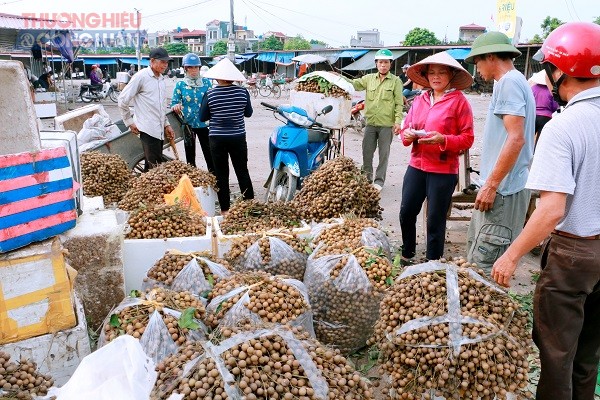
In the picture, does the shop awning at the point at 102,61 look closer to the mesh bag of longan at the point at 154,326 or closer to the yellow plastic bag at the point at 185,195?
the yellow plastic bag at the point at 185,195

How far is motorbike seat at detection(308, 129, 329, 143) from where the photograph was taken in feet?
20.5

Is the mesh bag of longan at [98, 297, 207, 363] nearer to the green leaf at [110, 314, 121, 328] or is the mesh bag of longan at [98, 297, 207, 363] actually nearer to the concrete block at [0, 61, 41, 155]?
the green leaf at [110, 314, 121, 328]

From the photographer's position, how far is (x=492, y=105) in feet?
11.2

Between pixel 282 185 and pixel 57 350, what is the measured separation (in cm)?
378

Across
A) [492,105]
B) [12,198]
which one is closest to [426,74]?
[492,105]

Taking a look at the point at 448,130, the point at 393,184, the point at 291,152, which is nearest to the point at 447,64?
the point at 448,130

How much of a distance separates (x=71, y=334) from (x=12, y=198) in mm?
819

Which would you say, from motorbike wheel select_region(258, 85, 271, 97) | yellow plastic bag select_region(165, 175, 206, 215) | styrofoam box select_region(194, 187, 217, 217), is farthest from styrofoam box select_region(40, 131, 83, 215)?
motorbike wheel select_region(258, 85, 271, 97)

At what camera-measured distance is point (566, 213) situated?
2.35 metres

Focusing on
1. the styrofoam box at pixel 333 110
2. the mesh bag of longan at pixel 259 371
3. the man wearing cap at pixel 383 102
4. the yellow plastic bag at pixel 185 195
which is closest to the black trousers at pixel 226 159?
the yellow plastic bag at pixel 185 195

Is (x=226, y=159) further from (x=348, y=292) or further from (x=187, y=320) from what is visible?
(x=187, y=320)

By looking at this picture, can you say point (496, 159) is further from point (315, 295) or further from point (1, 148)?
point (1, 148)

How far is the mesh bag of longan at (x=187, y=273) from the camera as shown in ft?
9.80

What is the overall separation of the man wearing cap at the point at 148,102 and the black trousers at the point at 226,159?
2.52 ft
